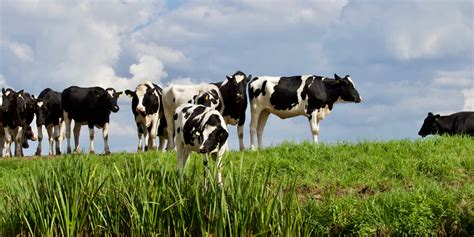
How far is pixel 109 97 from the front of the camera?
25.0 meters

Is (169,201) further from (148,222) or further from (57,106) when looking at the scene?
(57,106)

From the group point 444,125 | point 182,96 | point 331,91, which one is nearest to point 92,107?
point 182,96

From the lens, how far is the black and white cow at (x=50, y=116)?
1072 inches

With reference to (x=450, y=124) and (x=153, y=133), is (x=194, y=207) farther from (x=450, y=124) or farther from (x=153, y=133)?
(x=450, y=124)

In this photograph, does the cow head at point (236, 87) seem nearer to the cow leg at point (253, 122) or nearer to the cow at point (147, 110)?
the cow leg at point (253, 122)

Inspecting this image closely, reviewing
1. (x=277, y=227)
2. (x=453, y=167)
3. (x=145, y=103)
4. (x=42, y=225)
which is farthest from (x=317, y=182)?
(x=145, y=103)

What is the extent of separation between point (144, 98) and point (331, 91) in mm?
6143

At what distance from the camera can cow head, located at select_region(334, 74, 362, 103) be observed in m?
23.8

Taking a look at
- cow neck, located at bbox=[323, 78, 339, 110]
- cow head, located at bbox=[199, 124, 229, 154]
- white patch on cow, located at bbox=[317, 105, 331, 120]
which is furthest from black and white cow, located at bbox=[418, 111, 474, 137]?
cow head, located at bbox=[199, 124, 229, 154]

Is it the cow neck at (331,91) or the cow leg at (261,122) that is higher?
the cow neck at (331,91)

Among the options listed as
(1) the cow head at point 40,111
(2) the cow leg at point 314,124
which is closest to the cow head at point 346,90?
(2) the cow leg at point 314,124

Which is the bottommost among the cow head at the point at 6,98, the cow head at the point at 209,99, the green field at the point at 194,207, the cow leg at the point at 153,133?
the green field at the point at 194,207

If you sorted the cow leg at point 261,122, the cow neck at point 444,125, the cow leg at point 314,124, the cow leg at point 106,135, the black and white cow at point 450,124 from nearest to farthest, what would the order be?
the cow leg at point 314,124 < the cow leg at point 261,122 < the cow leg at point 106,135 < the black and white cow at point 450,124 < the cow neck at point 444,125

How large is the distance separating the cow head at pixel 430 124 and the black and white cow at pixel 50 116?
1477cm
